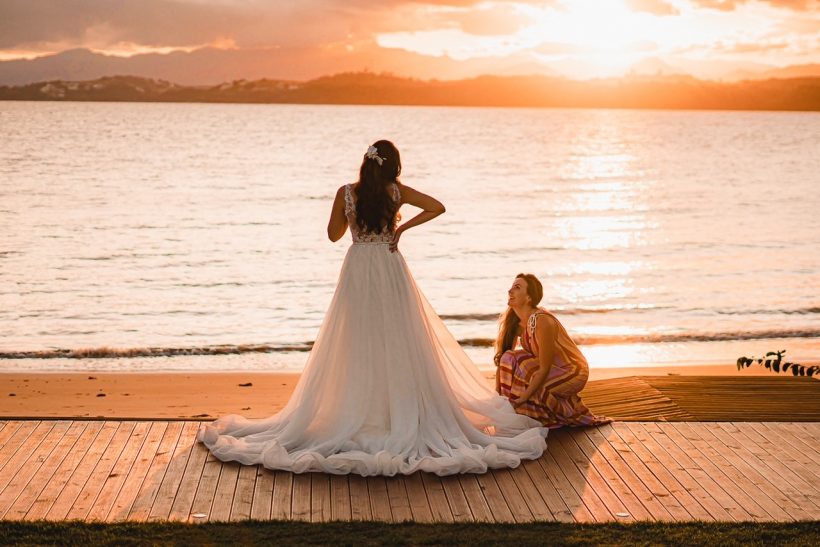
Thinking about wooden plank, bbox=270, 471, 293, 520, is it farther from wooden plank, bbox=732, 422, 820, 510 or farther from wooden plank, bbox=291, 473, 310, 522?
wooden plank, bbox=732, 422, 820, 510

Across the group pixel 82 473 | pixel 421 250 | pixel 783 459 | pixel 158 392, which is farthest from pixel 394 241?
pixel 421 250

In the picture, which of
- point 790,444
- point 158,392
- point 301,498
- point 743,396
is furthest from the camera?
point 158,392

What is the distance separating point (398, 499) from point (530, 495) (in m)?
0.78

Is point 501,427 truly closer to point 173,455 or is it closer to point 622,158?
point 173,455

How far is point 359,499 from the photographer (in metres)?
6.05

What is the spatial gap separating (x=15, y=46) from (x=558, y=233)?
5250 cm

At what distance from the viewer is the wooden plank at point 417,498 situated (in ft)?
19.0

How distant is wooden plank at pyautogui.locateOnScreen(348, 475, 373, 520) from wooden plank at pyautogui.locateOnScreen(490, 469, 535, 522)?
0.81 meters

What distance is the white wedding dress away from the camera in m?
6.75

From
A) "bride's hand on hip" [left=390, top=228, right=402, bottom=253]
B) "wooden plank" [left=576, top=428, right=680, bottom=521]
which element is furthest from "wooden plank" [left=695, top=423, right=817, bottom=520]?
"bride's hand on hip" [left=390, top=228, right=402, bottom=253]

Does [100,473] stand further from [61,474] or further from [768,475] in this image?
[768,475]

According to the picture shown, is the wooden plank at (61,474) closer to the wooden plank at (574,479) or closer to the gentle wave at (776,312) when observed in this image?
the wooden plank at (574,479)

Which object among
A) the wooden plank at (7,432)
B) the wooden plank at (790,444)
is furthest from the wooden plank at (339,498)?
the wooden plank at (790,444)

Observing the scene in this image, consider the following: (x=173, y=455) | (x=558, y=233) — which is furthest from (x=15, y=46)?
(x=173, y=455)
